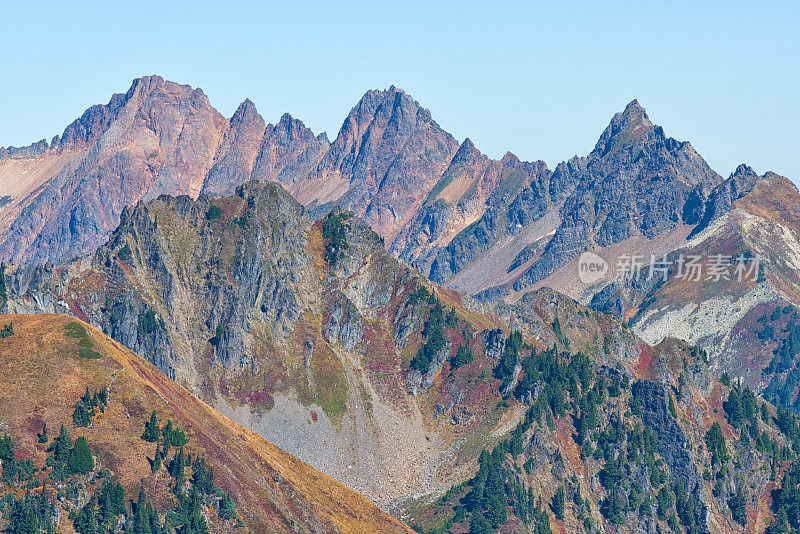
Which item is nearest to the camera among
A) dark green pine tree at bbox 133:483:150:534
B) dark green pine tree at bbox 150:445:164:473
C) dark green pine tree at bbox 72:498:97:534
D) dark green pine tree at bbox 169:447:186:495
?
dark green pine tree at bbox 72:498:97:534

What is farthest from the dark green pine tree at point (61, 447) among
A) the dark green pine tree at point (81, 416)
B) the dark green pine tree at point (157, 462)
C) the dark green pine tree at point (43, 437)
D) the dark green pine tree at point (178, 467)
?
the dark green pine tree at point (178, 467)

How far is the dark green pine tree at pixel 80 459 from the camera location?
186250mm

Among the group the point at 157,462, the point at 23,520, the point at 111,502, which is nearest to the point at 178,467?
the point at 157,462

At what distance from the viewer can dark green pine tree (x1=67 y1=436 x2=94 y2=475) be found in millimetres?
186250

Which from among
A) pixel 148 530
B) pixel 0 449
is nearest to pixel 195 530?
pixel 148 530

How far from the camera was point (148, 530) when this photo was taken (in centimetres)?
18162

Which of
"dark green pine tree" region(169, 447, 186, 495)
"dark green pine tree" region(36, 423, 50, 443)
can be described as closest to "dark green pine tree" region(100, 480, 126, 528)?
"dark green pine tree" region(169, 447, 186, 495)

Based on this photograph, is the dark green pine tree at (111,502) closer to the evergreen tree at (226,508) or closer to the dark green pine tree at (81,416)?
the dark green pine tree at (81,416)

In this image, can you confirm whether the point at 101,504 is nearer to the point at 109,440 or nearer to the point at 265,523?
the point at 109,440

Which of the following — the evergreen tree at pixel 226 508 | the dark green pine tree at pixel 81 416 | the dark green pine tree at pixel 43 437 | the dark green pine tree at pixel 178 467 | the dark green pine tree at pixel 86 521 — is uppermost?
the dark green pine tree at pixel 81 416

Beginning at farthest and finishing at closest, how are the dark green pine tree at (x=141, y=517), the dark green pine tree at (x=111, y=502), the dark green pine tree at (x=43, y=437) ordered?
the dark green pine tree at (x=43, y=437)
the dark green pine tree at (x=141, y=517)
the dark green pine tree at (x=111, y=502)

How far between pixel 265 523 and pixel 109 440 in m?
33.4

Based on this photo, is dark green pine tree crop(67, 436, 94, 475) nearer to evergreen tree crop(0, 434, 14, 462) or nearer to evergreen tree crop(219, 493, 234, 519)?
evergreen tree crop(0, 434, 14, 462)

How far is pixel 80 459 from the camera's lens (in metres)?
187
